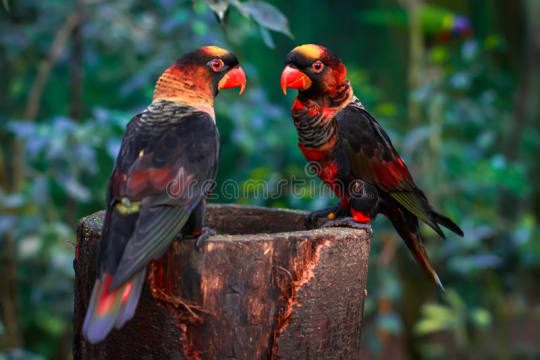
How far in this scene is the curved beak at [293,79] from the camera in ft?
6.53

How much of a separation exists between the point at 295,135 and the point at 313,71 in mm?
1432

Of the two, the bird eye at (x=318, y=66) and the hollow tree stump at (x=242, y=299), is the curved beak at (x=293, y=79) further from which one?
the hollow tree stump at (x=242, y=299)

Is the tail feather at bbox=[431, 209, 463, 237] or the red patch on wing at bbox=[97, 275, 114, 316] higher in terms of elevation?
the red patch on wing at bbox=[97, 275, 114, 316]

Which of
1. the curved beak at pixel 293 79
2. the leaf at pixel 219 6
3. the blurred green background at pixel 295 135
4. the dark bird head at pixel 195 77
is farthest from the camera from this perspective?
the blurred green background at pixel 295 135

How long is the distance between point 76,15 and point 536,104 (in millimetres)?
3864

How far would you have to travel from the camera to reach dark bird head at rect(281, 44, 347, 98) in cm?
201

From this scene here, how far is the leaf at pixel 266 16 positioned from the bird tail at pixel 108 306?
2.93 ft

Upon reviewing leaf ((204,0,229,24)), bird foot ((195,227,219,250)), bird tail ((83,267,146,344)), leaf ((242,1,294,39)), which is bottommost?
bird tail ((83,267,146,344))

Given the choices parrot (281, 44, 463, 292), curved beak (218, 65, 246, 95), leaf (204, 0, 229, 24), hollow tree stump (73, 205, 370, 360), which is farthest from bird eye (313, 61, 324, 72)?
hollow tree stump (73, 205, 370, 360)

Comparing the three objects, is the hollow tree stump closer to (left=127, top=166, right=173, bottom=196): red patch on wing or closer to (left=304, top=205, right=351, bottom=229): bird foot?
(left=127, top=166, right=173, bottom=196): red patch on wing

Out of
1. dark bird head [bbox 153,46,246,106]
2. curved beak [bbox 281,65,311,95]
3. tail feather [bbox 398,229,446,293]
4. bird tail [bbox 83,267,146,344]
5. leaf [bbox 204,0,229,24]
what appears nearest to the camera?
bird tail [bbox 83,267,146,344]

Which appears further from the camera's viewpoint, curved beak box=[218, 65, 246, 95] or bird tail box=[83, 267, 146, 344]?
curved beak box=[218, 65, 246, 95]

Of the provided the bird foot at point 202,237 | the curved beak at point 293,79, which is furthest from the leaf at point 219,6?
the bird foot at point 202,237

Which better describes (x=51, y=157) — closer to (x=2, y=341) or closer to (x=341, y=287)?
(x=2, y=341)
